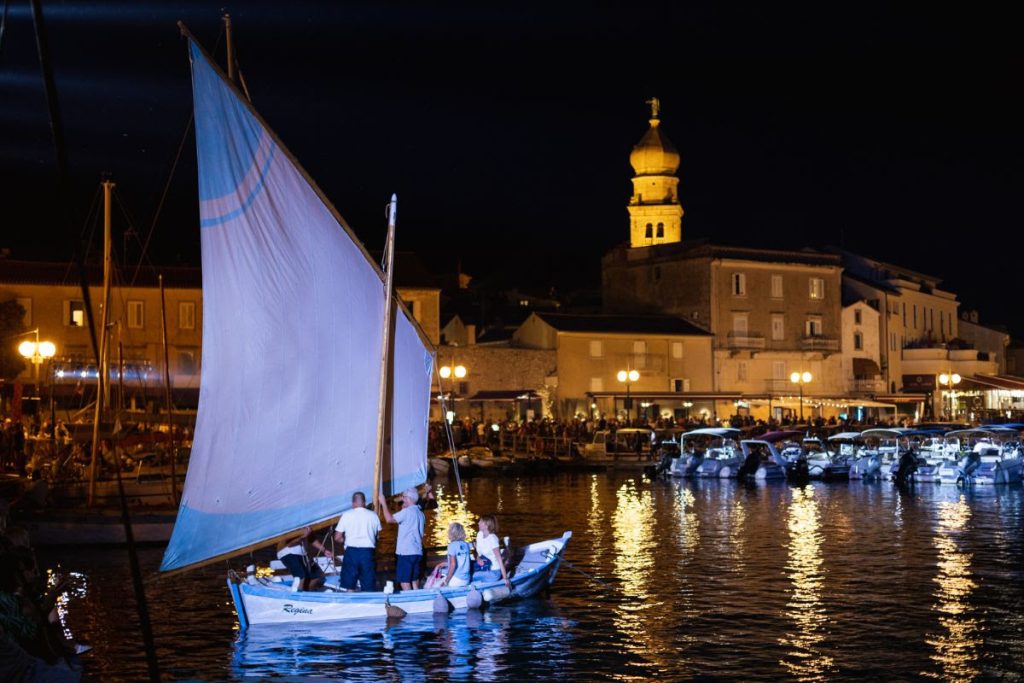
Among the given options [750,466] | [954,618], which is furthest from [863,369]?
[954,618]

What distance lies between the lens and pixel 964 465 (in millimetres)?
54281

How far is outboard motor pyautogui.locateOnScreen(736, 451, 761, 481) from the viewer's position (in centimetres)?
5691

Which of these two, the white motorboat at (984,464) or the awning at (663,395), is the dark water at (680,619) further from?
the awning at (663,395)

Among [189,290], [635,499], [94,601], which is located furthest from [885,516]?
[189,290]

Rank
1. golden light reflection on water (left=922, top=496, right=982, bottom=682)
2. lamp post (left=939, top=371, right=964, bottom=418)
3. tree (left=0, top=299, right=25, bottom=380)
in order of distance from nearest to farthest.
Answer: golden light reflection on water (left=922, top=496, right=982, bottom=682) < tree (left=0, top=299, right=25, bottom=380) < lamp post (left=939, top=371, right=964, bottom=418)

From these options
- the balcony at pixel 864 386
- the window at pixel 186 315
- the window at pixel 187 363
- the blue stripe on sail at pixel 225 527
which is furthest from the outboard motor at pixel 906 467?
the blue stripe on sail at pixel 225 527

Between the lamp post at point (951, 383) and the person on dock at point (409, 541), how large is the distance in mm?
77367

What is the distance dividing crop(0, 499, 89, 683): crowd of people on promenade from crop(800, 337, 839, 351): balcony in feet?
259

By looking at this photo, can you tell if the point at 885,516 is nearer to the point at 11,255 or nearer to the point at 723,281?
the point at 723,281

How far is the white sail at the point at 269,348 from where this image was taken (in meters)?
19.0

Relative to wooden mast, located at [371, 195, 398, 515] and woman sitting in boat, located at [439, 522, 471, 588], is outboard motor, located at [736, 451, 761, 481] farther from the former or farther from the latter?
wooden mast, located at [371, 195, 398, 515]

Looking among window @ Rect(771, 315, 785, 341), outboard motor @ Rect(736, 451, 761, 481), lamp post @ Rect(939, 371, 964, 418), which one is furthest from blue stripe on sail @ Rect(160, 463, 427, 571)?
lamp post @ Rect(939, 371, 964, 418)

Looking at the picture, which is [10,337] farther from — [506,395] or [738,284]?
[738,284]

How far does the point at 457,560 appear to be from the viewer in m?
21.6
